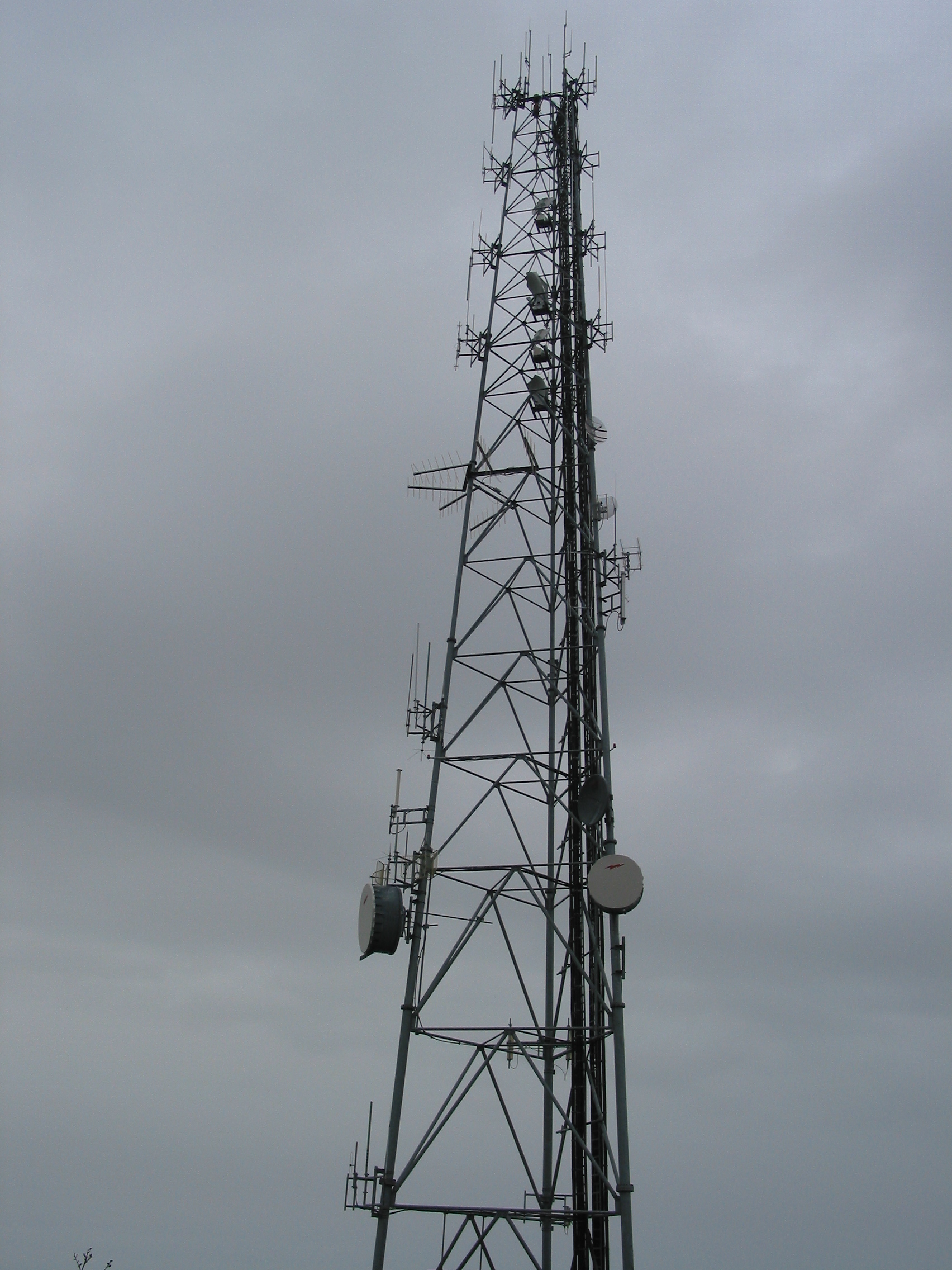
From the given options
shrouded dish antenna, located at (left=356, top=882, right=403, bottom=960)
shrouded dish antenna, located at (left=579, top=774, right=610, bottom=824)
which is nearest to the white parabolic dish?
shrouded dish antenna, located at (left=579, top=774, right=610, bottom=824)

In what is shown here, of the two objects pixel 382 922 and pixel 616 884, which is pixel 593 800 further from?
pixel 382 922

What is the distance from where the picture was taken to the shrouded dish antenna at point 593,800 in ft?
71.2

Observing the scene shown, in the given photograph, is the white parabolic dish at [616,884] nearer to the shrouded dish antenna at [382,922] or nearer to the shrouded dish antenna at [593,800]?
the shrouded dish antenna at [593,800]

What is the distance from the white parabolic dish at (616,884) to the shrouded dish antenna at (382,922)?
3738mm

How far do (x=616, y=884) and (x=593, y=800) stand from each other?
87.5 inches

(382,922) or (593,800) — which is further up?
(593,800)

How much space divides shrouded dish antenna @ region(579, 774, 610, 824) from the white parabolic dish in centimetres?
161

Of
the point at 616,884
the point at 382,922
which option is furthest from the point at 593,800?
the point at 382,922

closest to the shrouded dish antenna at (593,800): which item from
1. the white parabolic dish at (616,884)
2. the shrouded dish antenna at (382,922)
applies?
the white parabolic dish at (616,884)

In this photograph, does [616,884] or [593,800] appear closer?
[616,884]

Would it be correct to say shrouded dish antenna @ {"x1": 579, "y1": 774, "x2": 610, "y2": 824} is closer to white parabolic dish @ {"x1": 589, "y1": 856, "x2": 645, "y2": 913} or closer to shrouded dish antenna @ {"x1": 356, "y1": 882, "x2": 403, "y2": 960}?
white parabolic dish @ {"x1": 589, "y1": 856, "x2": 645, "y2": 913}

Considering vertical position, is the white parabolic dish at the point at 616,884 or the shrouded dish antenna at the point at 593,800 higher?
the shrouded dish antenna at the point at 593,800

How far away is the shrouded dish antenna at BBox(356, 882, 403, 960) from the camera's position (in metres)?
21.1

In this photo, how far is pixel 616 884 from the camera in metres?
20.0
